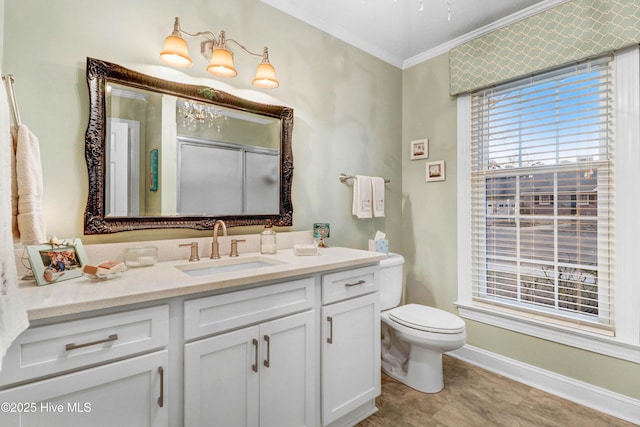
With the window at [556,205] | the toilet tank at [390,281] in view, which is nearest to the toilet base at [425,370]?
the toilet tank at [390,281]

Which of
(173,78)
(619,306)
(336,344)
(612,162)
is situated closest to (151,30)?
(173,78)

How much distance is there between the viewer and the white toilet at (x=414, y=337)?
1.95m

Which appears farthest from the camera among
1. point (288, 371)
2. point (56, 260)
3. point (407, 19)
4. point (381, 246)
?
point (381, 246)

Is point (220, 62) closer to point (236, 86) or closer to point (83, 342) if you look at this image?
point (236, 86)

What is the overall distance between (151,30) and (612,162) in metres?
2.72

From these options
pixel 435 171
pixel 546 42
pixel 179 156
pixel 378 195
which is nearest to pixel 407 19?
pixel 546 42

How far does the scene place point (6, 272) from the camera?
2.48 ft

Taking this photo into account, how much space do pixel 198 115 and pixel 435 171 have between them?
1.94 m

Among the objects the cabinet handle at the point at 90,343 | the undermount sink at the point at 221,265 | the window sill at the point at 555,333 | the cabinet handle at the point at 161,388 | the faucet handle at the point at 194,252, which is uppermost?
the faucet handle at the point at 194,252

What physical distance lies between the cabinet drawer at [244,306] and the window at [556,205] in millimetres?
1655

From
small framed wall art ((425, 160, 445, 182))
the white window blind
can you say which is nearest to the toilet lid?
the white window blind

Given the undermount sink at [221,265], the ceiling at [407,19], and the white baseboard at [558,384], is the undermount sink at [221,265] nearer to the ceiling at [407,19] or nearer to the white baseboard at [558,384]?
the ceiling at [407,19]

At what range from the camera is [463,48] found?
2463mm

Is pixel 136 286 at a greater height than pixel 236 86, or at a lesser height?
lesser
